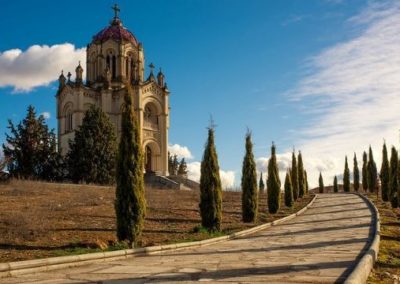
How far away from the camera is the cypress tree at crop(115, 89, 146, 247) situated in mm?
11281

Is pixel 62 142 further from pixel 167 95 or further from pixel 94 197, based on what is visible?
pixel 94 197

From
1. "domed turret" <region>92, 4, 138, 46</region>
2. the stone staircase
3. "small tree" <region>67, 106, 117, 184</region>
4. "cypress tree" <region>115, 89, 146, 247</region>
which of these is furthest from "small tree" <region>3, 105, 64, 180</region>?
"cypress tree" <region>115, 89, 146, 247</region>

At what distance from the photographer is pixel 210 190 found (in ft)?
51.0

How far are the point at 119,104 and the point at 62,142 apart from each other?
6448 mm

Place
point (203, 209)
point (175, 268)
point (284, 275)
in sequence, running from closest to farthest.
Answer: point (284, 275), point (175, 268), point (203, 209)

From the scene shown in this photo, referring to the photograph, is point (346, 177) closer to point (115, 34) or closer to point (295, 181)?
point (295, 181)

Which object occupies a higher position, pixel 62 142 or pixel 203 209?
pixel 62 142

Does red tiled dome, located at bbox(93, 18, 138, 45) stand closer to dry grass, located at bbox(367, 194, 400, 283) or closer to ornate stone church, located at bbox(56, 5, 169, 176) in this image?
ornate stone church, located at bbox(56, 5, 169, 176)

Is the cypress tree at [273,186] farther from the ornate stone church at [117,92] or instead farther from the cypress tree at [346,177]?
the cypress tree at [346,177]

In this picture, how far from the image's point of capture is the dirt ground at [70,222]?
1020 centimetres

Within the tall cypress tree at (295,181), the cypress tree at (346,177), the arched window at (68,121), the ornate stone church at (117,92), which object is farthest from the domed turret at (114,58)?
the cypress tree at (346,177)

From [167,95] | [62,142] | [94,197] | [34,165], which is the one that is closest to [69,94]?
[62,142]

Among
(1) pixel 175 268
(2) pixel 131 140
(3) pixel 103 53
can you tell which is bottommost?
(1) pixel 175 268

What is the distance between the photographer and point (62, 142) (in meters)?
44.3
